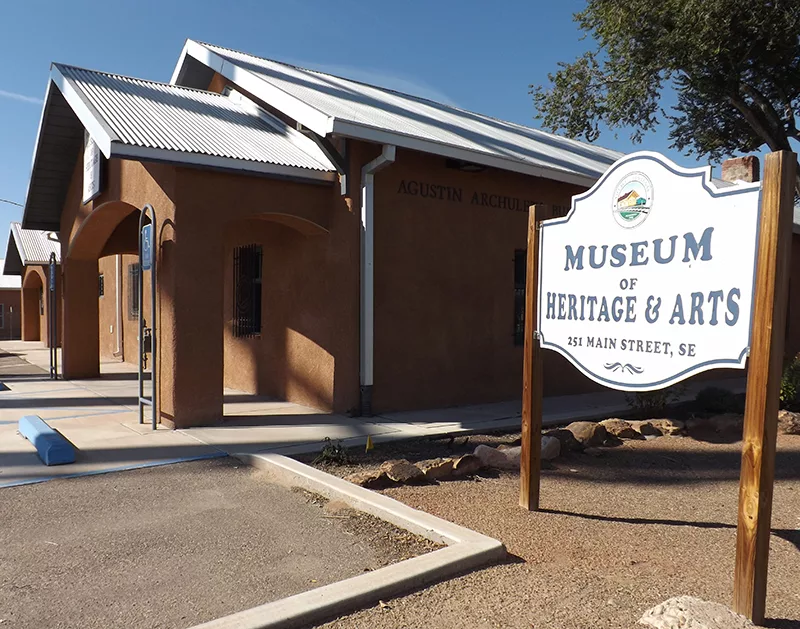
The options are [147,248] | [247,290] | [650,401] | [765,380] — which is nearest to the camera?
[765,380]

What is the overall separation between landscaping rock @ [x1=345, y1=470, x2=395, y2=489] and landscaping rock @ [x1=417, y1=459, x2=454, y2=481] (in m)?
0.35

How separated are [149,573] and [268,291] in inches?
273

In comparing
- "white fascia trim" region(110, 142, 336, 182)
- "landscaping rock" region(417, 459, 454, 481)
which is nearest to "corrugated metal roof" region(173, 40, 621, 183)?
"white fascia trim" region(110, 142, 336, 182)

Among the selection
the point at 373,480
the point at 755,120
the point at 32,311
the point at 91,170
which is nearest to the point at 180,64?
the point at 91,170

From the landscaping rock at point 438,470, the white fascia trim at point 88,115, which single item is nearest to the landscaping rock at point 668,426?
the landscaping rock at point 438,470

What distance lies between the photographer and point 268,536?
451cm

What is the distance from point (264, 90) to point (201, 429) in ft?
16.1

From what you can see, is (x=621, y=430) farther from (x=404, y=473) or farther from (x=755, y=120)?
(x=755, y=120)

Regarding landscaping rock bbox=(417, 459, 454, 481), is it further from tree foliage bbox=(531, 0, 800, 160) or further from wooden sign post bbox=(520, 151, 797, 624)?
tree foliage bbox=(531, 0, 800, 160)

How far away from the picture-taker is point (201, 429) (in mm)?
7961

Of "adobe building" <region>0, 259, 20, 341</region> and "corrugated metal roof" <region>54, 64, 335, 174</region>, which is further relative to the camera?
"adobe building" <region>0, 259, 20, 341</region>

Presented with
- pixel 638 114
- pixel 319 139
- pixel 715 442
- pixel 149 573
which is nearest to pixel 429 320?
pixel 319 139

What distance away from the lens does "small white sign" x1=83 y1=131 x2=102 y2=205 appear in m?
10.3

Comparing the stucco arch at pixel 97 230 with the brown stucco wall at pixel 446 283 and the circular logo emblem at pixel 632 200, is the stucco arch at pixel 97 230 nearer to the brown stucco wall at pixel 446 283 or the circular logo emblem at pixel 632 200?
the brown stucco wall at pixel 446 283
